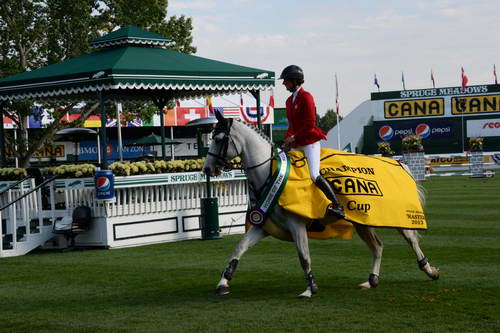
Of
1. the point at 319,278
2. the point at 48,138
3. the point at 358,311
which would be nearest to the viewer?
the point at 358,311

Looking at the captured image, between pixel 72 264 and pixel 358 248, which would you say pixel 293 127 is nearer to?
pixel 358 248

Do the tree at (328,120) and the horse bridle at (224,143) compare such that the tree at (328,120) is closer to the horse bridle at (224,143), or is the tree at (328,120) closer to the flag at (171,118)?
the flag at (171,118)

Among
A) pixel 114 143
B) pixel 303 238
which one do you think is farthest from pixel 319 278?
pixel 114 143

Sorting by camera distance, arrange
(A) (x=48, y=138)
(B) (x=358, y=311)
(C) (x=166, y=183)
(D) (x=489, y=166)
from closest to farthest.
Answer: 1. (B) (x=358, y=311)
2. (C) (x=166, y=183)
3. (A) (x=48, y=138)
4. (D) (x=489, y=166)

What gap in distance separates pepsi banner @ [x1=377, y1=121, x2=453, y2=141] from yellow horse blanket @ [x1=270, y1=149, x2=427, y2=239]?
55.9m

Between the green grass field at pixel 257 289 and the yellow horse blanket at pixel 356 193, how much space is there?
84 cm

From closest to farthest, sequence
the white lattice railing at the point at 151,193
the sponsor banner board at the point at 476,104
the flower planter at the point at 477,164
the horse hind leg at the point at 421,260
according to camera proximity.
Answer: the horse hind leg at the point at 421,260 < the white lattice railing at the point at 151,193 < the flower planter at the point at 477,164 < the sponsor banner board at the point at 476,104

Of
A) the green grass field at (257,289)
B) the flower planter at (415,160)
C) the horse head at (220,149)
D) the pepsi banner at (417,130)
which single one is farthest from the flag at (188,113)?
the horse head at (220,149)

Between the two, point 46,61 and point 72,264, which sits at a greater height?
point 46,61

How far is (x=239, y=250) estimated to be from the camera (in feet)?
33.1

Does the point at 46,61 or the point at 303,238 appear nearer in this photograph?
the point at 303,238

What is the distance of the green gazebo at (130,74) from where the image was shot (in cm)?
1817

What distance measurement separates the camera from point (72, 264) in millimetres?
14992

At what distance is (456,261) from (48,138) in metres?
22.1
